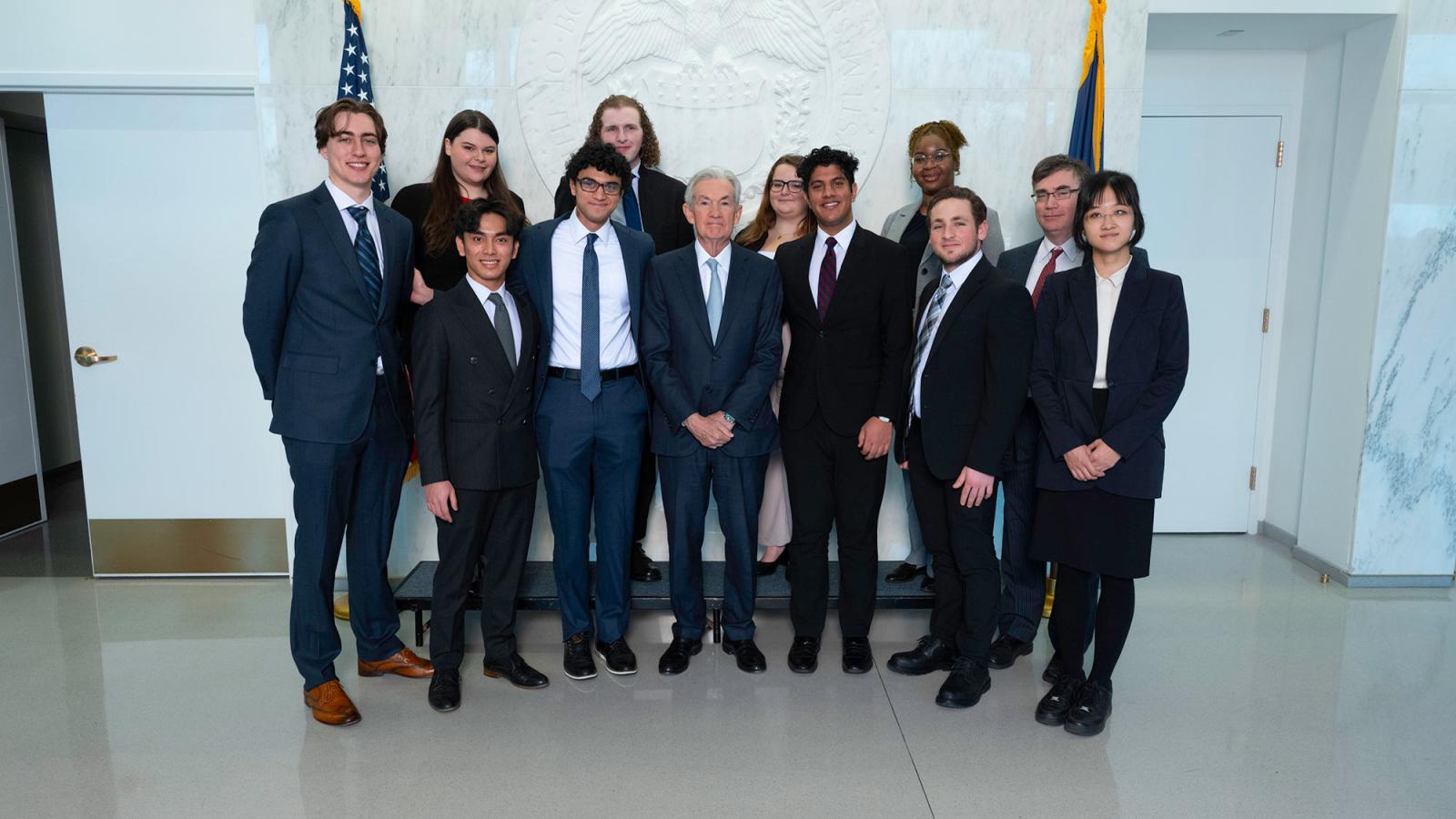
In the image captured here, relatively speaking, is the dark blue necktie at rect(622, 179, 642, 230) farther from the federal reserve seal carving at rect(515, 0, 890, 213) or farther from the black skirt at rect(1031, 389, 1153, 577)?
the black skirt at rect(1031, 389, 1153, 577)

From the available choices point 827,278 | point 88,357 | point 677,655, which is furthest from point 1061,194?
point 88,357

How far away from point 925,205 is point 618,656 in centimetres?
226

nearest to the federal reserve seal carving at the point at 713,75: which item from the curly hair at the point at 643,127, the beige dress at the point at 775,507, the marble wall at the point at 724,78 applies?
the marble wall at the point at 724,78

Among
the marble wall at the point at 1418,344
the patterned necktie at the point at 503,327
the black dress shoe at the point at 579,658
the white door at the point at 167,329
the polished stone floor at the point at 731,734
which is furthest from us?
the white door at the point at 167,329

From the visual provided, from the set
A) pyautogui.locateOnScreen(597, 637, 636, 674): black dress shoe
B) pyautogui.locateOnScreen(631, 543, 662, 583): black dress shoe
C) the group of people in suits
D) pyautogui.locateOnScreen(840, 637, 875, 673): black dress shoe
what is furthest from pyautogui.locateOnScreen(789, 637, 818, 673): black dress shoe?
pyautogui.locateOnScreen(631, 543, 662, 583): black dress shoe

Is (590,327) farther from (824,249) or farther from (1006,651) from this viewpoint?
(1006,651)

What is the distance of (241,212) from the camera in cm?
452

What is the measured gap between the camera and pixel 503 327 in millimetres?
3090

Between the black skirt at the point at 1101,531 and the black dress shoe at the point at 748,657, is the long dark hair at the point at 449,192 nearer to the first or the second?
the black dress shoe at the point at 748,657

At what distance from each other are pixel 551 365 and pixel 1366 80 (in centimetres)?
441

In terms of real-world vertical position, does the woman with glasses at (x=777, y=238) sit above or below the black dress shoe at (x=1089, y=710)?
above

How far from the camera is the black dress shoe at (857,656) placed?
3.42 metres

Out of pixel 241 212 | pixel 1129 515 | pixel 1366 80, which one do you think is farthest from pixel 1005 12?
pixel 241 212

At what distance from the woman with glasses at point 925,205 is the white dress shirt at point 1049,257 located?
0.76 feet
